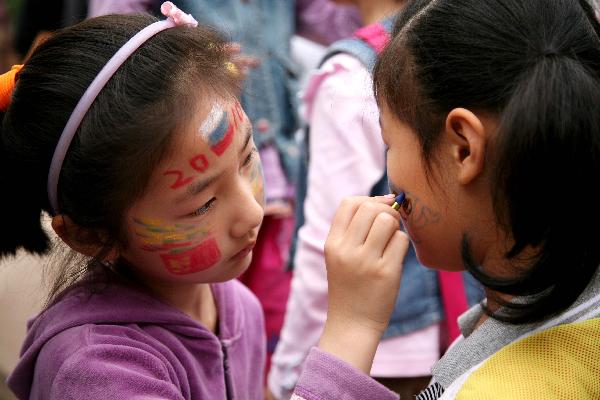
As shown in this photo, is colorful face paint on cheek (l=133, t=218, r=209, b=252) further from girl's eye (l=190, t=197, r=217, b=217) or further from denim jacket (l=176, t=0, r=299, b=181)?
denim jacket (l=176, t=0, r=299, b=181)

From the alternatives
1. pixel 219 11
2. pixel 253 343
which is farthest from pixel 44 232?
pixel 219 11

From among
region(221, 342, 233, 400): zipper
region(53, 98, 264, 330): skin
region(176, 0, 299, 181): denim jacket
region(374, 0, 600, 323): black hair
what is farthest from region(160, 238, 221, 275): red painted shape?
region(176, 0, 299, 181): denim jacket

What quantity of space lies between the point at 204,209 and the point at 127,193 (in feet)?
0.41

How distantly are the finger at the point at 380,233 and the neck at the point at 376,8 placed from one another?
795 millimetres

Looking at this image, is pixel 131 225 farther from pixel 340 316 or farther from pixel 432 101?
pixel 432 101

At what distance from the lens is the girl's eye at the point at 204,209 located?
1.27 m

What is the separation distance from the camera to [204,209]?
4.18 ft

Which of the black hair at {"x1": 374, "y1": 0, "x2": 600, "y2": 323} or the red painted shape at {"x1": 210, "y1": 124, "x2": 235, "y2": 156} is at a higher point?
the black hair at {"x1": 374, "y1": 0, "x2": 600, "y2": 323}

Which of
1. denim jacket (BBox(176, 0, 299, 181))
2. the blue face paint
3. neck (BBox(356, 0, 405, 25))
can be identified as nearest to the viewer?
the blue face paint

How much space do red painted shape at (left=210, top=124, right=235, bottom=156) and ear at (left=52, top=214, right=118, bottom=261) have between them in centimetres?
24

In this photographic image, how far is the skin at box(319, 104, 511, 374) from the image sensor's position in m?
1.12

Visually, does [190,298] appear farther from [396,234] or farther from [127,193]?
[396,234]

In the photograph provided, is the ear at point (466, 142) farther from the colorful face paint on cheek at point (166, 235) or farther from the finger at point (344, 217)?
the colorful face paint on cheek at point (166, 235)

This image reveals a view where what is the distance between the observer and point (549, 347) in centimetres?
102
